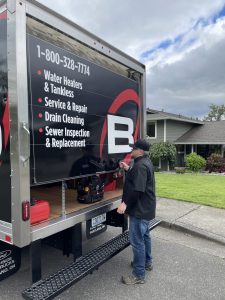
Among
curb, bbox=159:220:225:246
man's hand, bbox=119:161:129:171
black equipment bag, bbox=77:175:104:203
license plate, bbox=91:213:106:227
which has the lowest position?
curb, bbox=159:220:225:246

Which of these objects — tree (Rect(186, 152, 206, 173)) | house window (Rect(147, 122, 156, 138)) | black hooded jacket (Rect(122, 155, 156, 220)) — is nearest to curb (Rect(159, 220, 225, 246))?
black hooded jacket (Rect(122, 155, 156, 220))

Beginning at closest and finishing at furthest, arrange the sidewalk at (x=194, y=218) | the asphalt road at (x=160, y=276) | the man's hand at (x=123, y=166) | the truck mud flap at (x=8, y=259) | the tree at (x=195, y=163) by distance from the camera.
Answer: the truck mud flap at (x=8, y=259), the asphalt road at (x=160, y=276), the man's hand at (x=123, y=166), the sidewalk at (x=194, y=218), the tree at (x=195, y=163)

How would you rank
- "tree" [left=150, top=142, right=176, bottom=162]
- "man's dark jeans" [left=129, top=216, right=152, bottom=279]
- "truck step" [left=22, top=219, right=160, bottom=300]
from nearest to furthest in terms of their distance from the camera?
"truck step" [left=22, top=219, right=160, bottom=300], "man's dark jeans" [left=129, top=216, right=152, bottom=279], "tree" [left=150, top=142, right=176, bottom=162]

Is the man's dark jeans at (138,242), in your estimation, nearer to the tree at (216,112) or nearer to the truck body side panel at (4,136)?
the truck body side panel at (4,136)

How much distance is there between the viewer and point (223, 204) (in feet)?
25.0

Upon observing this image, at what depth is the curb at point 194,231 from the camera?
5.24m

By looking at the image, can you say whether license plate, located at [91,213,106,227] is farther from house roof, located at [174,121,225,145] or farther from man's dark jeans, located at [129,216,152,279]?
house roof, located at [174,121,225,145]

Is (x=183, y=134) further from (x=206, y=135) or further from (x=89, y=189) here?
(x=89, y=189)

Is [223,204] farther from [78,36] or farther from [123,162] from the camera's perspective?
[78,36]

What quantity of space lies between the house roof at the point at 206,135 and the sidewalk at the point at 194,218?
18.7 meters

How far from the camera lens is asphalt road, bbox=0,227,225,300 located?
350 cm

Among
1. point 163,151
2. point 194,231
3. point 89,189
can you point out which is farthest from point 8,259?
point 163,151

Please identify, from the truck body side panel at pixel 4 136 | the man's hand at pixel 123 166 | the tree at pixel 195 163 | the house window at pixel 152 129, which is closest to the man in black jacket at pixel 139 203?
the man's hand at pixel 123 166

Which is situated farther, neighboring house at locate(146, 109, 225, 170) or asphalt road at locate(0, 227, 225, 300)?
neighboring house at locate(146, 109, 225, 170)
